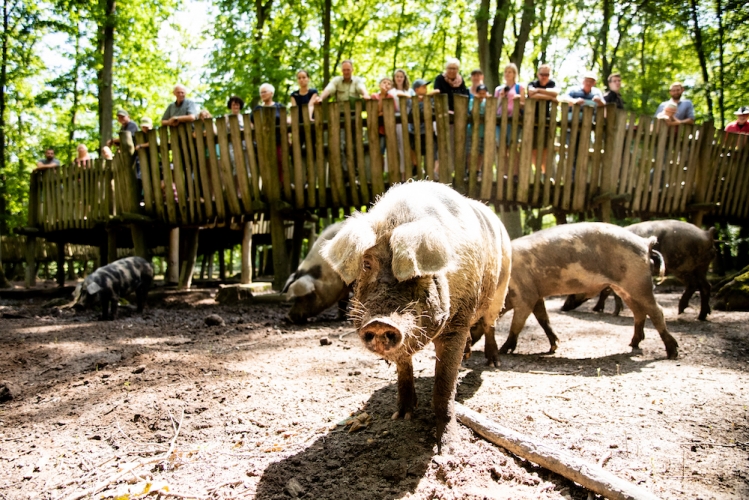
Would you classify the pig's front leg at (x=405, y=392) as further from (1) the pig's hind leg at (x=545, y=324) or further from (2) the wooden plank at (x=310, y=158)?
(2) the wooden plank at (x=310, y=158)

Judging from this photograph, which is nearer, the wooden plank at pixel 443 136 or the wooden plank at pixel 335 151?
the wooden plank at pixel 443 136

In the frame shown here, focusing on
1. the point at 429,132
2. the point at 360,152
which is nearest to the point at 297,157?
the point at 360,152

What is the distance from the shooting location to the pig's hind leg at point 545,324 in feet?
17.9

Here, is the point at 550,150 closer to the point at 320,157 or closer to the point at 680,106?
the point at 320,157

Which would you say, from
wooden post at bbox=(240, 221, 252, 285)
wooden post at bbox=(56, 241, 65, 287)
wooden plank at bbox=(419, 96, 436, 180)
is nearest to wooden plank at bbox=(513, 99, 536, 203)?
wooden plank at bbox=(419, 96, 436, 180)

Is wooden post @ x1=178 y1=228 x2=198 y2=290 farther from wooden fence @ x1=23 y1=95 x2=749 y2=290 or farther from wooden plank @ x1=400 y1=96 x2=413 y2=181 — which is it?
wooden plank @ x1=400 y1=96 x2=413 y2=181

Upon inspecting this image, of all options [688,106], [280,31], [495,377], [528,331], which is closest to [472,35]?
[280,31]

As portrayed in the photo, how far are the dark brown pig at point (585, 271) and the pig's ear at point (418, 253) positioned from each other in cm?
276

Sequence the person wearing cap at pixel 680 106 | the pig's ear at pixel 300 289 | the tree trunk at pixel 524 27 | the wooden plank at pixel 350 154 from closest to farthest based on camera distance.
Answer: the pig's ear at pixel 300 289 → the wooden plank at pixel 350 154 → the person wearing cap at pixel 680 106 → the tree trunk at pixel 524 27

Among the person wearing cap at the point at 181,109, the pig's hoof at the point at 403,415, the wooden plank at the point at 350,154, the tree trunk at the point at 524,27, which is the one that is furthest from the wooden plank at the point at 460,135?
the tree trunk at the point at 524,27

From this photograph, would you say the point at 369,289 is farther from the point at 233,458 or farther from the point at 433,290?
the point at 233,458

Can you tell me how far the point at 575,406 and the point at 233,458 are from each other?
2.20 metres

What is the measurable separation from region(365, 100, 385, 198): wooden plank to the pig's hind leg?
2978 mm

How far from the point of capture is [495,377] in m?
4.34
